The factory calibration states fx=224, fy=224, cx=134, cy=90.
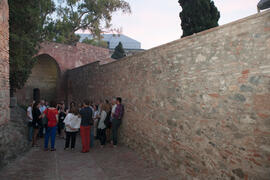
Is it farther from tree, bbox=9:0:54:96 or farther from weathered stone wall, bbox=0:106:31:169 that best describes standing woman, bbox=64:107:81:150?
tree, bbox=9:0:54:96

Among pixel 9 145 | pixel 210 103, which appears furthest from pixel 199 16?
pixel 9 145

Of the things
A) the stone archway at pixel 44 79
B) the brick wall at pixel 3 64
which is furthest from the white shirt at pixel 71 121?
the stone archway at pixel 44 79

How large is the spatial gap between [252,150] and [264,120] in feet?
1.61

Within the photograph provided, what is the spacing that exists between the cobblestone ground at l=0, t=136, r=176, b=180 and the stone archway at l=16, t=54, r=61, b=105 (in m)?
9.97

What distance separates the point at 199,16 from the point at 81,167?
9.33 metres

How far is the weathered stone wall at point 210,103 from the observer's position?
3.24m

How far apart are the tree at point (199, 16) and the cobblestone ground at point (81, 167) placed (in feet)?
24.9

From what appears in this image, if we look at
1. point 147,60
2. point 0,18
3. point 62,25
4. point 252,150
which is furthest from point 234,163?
point 62,25

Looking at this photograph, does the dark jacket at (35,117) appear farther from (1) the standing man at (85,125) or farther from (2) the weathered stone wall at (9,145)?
(1) the standing man at (85,125)

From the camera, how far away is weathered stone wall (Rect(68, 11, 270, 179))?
324 centimetres

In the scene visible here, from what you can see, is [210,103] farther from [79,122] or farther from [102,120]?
[79,122]

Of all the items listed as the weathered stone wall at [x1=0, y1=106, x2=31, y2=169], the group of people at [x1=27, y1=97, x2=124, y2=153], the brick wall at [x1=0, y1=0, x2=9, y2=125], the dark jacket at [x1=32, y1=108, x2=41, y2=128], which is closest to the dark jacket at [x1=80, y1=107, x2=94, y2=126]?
the group of people at [x1=27, y1=97, x2=124, y2=153]

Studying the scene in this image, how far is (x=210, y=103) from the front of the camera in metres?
4.02

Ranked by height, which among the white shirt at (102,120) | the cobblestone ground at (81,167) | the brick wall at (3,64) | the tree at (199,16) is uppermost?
the tree at (199,16)
